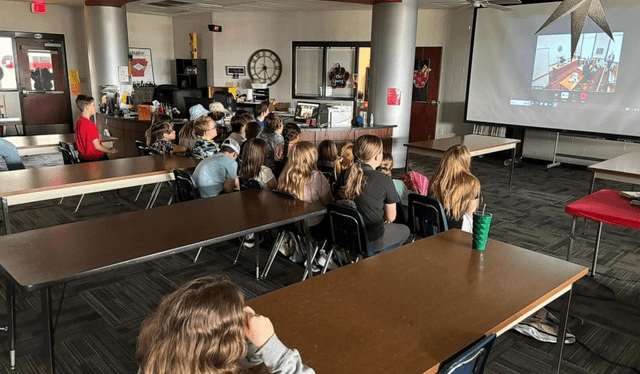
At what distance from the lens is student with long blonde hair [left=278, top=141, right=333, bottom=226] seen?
3.31 m

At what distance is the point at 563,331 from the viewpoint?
2.15 metres

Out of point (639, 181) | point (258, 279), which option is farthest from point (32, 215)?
point (639, 181)

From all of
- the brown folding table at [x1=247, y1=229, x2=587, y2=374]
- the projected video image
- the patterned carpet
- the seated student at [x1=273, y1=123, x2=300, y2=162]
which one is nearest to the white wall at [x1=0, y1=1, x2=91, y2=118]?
the patterned carpet

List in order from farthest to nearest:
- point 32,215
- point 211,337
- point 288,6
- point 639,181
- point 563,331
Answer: point 288,6 → point 32,215 → point 639,181 → point 563,331 → point 211,337

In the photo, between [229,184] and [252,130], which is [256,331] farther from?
[252,130]

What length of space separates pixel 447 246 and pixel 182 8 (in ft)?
30.4

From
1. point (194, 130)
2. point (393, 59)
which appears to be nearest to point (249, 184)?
point (194, 130)

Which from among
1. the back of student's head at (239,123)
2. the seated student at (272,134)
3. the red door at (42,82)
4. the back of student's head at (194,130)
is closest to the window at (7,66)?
the red door at (42,82)

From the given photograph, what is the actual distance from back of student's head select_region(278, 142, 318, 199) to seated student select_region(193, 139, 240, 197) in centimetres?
66

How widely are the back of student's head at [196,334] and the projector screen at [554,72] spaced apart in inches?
296

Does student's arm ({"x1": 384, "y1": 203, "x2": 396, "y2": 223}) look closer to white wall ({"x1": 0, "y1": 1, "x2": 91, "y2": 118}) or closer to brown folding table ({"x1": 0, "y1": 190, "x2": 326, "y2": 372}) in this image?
brown folding table ({"x1": 0, "y1": 190, "x2": 326, "y2": 372})

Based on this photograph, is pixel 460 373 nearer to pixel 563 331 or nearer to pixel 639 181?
pixel 563 331

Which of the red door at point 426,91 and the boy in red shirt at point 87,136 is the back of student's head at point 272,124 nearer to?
the boy in red shirt at point 87,136

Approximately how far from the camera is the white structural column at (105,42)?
27.6ft
